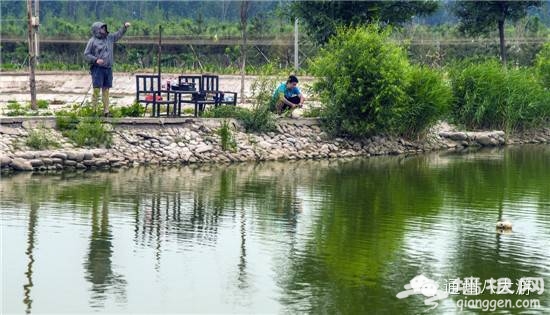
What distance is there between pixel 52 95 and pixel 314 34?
8.54m

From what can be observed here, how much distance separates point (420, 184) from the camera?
69.5 feet

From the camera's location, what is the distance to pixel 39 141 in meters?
21.7

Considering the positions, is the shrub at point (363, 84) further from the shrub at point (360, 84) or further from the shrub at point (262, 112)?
the shrub at point (262, 112)

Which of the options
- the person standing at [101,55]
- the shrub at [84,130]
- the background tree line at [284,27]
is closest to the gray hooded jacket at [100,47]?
the person standing at [101,55]

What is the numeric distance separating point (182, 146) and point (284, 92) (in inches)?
118

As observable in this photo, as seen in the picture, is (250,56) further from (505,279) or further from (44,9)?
(505,279)

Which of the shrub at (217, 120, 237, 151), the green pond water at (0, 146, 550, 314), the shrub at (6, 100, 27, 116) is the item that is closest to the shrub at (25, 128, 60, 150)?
the green pond water at (0, 146, 550, 314)

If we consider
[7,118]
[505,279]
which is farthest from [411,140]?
[505,279]

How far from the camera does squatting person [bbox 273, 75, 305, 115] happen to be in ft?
83.1

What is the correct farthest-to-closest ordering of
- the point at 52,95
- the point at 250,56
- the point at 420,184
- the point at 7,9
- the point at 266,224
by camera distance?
1. the point at 7,9
2. the point at 250,56
3. the point at 52,95
4. the point at 420,184
5. the point at 266,224

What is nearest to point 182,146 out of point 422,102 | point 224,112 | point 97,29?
point 224,112

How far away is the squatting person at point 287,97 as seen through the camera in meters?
25.3

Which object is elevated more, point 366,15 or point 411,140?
point 366,15

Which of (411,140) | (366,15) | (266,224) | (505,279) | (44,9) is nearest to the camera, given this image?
(505,279)
